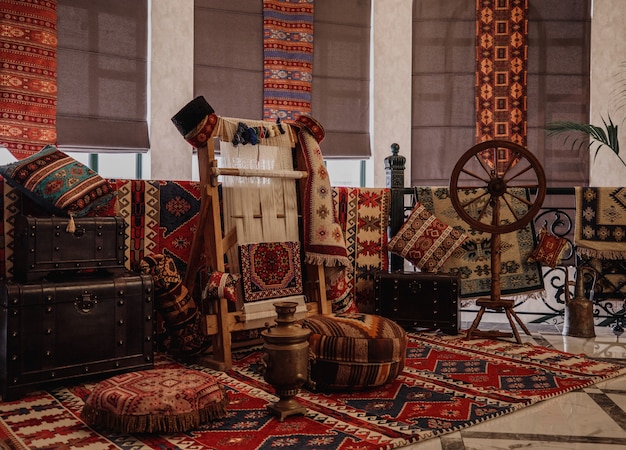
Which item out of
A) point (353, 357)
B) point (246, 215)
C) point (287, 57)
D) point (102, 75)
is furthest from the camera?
point (287, 57)

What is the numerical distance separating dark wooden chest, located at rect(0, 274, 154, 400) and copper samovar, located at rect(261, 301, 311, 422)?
98 centimetres

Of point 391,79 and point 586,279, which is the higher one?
point 391,79

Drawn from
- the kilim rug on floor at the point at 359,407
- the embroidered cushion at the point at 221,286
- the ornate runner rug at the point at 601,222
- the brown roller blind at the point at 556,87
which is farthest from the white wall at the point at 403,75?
the kilim rug on floor at the point at 359,407

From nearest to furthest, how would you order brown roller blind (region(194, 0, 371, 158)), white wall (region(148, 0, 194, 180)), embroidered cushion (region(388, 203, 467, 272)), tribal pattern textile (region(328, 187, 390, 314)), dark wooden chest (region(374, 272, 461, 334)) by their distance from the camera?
dark wooden chest (region(374, 272, 461, 334))
embroidered cushion (region(388, 203, 467, 272))
tribal pattern textile (region(328, 187, 390, 314))
white wall (region(148, 0, 194, 180))
brown roller blind (region(194, 0, 371, 158))

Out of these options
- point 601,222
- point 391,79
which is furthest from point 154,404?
point 391,79

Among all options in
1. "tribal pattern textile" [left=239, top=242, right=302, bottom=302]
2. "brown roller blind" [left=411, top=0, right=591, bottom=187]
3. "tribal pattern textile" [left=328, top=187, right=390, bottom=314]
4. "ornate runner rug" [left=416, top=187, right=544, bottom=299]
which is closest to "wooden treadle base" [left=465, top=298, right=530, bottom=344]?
"ornate runner rug" [left=416, top=187, right=544, bottom=299]

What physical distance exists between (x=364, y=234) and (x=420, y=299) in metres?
0.70

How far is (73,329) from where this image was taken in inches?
121

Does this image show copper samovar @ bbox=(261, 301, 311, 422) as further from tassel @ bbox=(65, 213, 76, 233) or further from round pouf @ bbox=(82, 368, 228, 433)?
tassel @ bbox=(65, 213, 76, 233)

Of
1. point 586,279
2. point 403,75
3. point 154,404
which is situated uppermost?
point 403,75

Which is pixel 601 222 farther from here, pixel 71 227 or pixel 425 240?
pixel 71 227

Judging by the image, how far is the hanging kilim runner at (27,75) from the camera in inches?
197

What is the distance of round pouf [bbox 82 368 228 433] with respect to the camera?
2430 mm

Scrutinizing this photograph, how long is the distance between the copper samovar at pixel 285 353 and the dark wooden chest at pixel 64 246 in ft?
3.72
